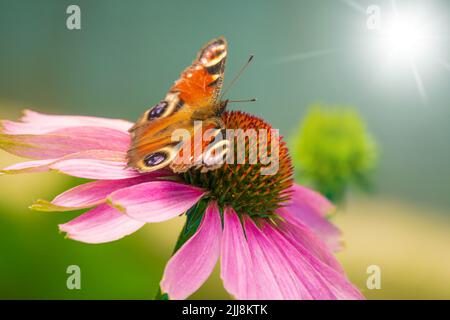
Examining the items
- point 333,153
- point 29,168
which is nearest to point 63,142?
point 29,168

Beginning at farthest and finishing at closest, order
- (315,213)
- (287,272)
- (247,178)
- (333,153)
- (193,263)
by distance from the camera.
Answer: (333,153), (315,213), (247,178), (287,272), (193,263)

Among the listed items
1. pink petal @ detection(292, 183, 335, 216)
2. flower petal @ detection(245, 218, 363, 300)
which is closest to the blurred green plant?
pink petal @ detection(292, 183, 335, 216)

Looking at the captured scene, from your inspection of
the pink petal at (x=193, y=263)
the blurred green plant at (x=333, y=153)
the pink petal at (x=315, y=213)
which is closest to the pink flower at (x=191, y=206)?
the pink petal at (x=193, y=263)

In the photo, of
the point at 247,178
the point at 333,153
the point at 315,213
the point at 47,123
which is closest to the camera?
the point at 247,178

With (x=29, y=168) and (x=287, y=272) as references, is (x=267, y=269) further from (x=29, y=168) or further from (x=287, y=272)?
(x=29, y=168)

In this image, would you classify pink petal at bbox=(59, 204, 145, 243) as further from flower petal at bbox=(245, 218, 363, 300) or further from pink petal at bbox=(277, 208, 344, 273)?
pink petal at bbox=(277, 208, 344, 273)
